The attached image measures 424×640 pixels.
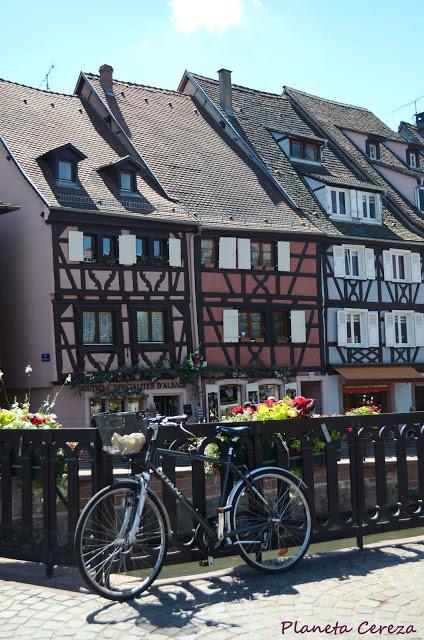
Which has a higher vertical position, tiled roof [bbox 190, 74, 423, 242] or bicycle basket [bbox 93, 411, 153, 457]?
tiled roof [bbox 190, 74, 423, 242]

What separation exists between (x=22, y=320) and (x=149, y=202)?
17.7 ft

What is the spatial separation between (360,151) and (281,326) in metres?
11.8

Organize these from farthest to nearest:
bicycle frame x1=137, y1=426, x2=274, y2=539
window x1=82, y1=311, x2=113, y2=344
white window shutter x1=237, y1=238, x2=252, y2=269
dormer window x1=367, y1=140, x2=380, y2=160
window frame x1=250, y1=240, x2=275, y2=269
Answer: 1. dormer window x1=367, y1=140, x2=380, y2=160
2. window frame x1=250, y1=240, x2=275, y2=269
3. white window shutter x1=237, y1=238, x2=252, y2=269
4. window x1=82, y1=311, x2=113, y2=344
5. bicycle frame x1=137, y1=426, x2=274, y2=539

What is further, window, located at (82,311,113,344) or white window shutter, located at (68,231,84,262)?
window, located at (82,311,113,344)

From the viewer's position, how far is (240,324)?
2578 centimetres

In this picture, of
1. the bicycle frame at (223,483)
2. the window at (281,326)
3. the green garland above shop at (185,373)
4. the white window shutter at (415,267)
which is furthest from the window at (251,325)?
the bicycle frame at (223,483)

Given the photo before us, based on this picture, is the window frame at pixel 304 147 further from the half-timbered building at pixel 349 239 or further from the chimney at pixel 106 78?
the chimney at pixel 106 78

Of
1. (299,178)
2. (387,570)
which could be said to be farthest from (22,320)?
(387,570)

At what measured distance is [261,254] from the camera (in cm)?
2628

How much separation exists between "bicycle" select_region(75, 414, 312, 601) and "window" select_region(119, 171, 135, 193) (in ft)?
63.1

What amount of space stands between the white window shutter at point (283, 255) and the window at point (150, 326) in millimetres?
4874

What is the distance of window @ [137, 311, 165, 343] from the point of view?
77.4 feet

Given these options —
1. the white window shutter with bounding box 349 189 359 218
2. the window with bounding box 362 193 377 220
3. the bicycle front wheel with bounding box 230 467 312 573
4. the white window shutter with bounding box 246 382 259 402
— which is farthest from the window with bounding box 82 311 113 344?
the bicycle front wheel with bounding box 230 467 312 573

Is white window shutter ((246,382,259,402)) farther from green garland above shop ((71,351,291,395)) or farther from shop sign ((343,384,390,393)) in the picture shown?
shop sign ((343,384,390,393))
